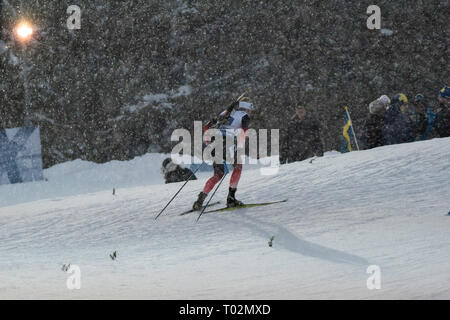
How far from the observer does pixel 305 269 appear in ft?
19.3

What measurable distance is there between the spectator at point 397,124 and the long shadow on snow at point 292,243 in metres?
3.72

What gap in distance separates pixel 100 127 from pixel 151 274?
15.1 m

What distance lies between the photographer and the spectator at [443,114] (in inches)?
431

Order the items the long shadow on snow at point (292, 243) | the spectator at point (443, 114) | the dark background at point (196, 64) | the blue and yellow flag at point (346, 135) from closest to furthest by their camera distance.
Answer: the long shadow on snow at point (292, 243), the spectator at point (443, 114), the blue and yellow flag at point (346, 135), the dark background at point (196, 64)

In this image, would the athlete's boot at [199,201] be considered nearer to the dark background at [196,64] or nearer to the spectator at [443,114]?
the spectator at [443,114]

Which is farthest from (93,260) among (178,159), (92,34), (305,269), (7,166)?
(92,34)

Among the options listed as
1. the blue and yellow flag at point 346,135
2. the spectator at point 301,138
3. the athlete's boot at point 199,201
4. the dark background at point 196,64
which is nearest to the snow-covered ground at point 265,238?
the athlete's boot at point 199,201

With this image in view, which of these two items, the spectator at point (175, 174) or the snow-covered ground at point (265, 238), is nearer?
the snow-covered ground at point (265, 238)

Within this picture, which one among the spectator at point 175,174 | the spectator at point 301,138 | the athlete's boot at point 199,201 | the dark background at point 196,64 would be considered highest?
the dark background at point 196,64

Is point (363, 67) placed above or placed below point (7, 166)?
above

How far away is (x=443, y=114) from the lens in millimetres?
11195

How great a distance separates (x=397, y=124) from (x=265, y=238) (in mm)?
5039

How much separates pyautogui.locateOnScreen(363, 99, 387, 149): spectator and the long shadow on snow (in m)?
3.47
